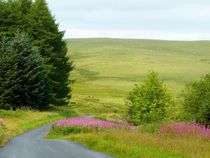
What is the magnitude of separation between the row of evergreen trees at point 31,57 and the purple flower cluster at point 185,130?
1426 inches

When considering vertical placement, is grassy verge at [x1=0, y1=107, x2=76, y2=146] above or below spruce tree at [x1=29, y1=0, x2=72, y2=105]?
below

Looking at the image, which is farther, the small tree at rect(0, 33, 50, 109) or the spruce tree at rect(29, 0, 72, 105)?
the spruce tree at rect(29, 0, 72, 105)

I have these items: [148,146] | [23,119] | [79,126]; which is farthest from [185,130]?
[23,119]

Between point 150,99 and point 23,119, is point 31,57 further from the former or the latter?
point 150,99

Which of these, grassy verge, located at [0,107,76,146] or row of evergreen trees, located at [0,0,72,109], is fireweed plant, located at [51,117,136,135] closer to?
grassy verge, located at [0,107,76,146]

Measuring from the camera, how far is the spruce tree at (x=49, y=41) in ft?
262

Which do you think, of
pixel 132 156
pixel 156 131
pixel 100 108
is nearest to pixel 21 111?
pixel 156 131

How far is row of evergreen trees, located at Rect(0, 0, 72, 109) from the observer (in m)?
66.9

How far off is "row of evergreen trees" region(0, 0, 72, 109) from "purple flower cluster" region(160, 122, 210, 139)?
36.2m

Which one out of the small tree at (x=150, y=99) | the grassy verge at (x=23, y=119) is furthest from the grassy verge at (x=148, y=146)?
the small tree at (x=150, y=99)

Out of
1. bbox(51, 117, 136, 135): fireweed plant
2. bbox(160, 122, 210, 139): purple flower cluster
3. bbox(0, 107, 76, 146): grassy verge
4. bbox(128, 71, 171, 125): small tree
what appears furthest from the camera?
bbox(128, 71, 171, 125): small tree

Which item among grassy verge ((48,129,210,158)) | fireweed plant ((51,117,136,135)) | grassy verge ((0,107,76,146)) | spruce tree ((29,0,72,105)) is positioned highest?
spruce tree ((29,0,72,105))

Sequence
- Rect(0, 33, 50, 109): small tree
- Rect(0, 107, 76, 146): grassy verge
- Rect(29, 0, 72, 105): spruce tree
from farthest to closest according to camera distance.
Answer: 1. Rect(29, 0, 72, 105): spruce tree
2. Rect(0, 33, 50, 109): small tree
3. Rect(0, 107, 76, 146): grassy verge

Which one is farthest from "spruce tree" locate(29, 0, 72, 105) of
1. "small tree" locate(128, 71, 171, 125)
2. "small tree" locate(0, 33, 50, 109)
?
"small tree" locate(128, 71, 171, 125)
